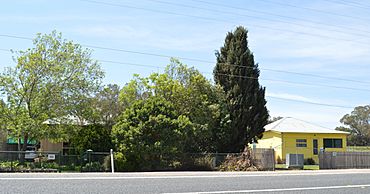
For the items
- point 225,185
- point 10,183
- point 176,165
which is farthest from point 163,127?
point 10,183

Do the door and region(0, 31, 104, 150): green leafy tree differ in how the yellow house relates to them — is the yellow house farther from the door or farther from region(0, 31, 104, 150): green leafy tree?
region(0, 31, 104, 150): green leafy tree

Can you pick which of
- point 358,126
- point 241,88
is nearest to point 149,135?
point 241,88

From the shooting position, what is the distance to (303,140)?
44.3 m

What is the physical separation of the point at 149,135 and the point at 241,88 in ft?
29.2

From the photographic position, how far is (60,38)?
2945 centimetres

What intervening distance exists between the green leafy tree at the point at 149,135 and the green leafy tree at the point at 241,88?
5.29 m

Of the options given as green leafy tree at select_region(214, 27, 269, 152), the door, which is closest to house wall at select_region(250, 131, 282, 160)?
the door

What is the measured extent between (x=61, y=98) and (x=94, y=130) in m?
3.78

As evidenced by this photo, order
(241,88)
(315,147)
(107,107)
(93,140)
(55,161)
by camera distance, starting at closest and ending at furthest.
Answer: (55,161) → (93,140) → (241,88) → (107,107) → (315,147)

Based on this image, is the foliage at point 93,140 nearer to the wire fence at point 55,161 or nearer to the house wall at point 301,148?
the wire fence at point 55,161

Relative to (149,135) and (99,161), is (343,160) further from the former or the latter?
(99,161)

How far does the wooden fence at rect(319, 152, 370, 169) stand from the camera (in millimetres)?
30719

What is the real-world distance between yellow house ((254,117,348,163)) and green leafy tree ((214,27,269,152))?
1181 cm

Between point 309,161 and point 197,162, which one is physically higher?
point 197,162
